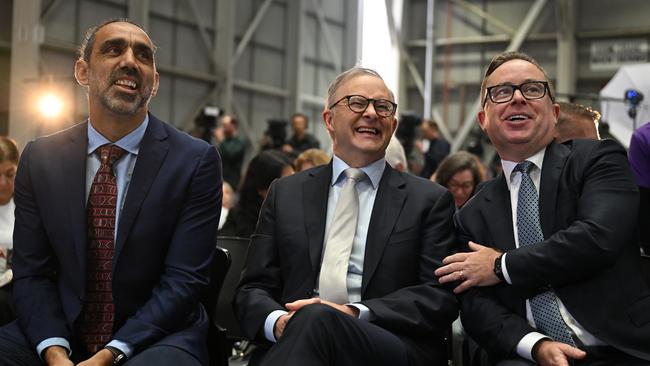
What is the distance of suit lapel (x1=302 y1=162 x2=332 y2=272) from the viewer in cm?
235

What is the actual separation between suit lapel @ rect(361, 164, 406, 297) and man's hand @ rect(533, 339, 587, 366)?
0.51m

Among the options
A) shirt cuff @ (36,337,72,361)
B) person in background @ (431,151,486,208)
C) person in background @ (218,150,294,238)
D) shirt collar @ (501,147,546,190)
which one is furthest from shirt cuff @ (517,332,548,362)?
person in background @ (218,150,294,238)

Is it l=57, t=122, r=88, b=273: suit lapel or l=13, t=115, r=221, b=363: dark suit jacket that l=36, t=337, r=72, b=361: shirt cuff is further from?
l=57, t=122, r=88, b=273: suit lapel

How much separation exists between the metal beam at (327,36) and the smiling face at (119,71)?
11024 millimetres

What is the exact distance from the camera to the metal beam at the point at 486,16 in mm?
12562

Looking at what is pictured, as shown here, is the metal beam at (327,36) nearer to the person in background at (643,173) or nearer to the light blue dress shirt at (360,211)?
the person in background at (643,173)

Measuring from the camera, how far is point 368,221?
2.39 m

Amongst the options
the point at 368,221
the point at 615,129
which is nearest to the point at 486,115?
the point at 368,221

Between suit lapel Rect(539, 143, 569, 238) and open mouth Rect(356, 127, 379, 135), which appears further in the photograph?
open mouth Rect(356, 127, 379, 135)

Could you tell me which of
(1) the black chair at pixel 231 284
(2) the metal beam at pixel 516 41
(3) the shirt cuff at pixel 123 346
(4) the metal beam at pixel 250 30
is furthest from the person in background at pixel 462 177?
(2) the metal beam at pixel 516 41

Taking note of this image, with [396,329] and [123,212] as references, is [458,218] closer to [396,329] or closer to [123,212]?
[396,329]

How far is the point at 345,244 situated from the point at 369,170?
26cm

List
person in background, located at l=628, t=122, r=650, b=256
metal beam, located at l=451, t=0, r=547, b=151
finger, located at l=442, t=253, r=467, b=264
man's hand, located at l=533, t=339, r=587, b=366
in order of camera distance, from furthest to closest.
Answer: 1. metal beam, located at l=451, t=0, r=547, b=151
2. person in background, located at l=628, t=122, r=650, b=256
3. finger, located at l=442, t=253, r=467, b=264
4. man's hand, located at l=533, t=339, r=587, b=366

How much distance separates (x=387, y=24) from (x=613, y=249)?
1081 centimetres
